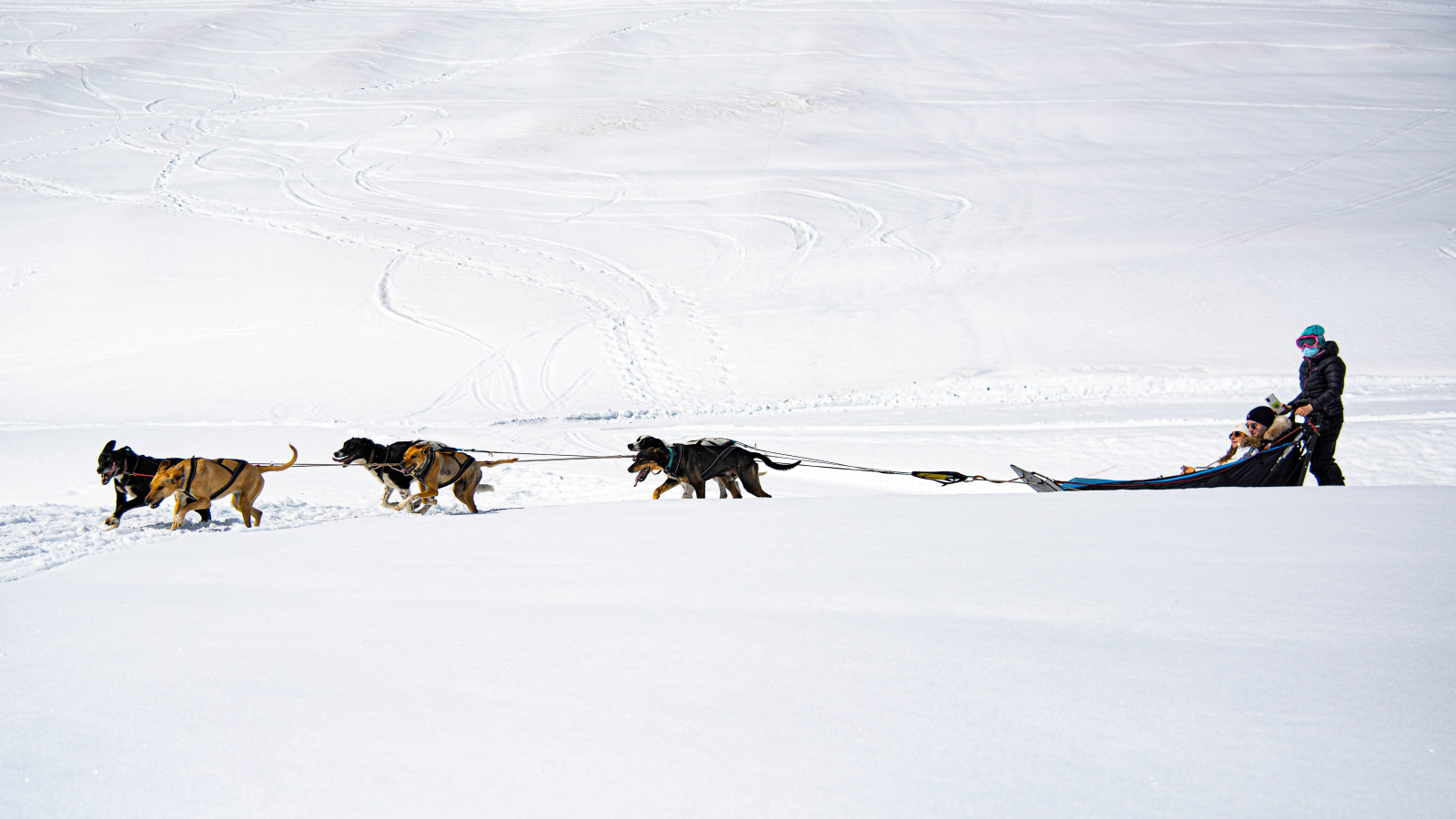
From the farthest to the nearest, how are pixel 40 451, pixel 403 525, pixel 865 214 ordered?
pixel 865 214
pixel 40 451
pixel 403 525

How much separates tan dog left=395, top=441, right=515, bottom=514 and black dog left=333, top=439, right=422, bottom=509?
0.08m

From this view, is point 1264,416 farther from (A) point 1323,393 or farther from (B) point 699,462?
(B) point 699,462

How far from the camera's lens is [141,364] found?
45.6 ft

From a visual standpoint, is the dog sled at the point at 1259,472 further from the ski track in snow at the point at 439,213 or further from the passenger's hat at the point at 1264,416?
the ski track in snow at the point at 439,213

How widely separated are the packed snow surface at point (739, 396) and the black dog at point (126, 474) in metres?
0.26

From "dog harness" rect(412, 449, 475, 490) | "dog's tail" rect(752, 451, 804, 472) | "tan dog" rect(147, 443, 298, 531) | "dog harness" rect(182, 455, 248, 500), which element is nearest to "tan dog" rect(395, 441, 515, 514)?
"dog harness" rect(412, 449, 475, 490)

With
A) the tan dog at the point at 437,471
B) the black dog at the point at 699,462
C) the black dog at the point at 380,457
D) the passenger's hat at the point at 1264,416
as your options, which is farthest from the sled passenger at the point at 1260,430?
the black dog at the point at 380,457

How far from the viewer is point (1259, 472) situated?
21.2 feet

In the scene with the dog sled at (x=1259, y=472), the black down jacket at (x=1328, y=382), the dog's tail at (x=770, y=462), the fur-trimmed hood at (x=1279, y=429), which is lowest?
the dog sled at (x=1259, y=472)

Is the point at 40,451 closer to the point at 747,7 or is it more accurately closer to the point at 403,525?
the point at 403,525

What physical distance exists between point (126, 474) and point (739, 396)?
7975 millimetres

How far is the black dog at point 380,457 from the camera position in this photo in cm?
699

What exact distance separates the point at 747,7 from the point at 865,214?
88.1 feet

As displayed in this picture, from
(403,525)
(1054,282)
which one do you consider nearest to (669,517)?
(403,525)
